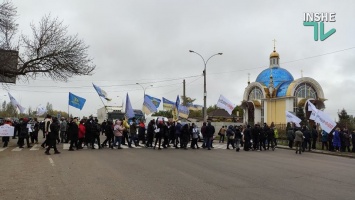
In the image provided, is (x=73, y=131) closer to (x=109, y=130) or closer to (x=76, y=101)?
(x=109, y=130)

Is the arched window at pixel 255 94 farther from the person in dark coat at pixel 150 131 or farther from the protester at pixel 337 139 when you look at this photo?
the person in dark coat at pixel 150 131

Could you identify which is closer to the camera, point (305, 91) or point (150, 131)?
point (150, 131)

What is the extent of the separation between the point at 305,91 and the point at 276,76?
5.76 metres

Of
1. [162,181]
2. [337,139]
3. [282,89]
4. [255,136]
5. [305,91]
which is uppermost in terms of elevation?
[282,89]

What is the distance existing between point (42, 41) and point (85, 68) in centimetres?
327

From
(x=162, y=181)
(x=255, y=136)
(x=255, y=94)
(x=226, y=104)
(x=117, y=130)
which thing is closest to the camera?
(x=162, y=181)

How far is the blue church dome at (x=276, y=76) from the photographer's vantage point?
5612cm

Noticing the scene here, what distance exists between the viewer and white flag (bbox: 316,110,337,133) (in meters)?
21.6

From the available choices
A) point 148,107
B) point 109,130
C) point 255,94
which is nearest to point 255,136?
point 109,130

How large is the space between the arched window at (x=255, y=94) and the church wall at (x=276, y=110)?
228cm

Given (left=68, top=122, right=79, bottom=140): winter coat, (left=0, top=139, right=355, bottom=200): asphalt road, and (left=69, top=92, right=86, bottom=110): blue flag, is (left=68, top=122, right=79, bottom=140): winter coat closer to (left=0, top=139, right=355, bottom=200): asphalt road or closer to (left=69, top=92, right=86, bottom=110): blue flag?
(left=0, top=139, right=355, bottom=200): asphalt road

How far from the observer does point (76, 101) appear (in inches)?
1124

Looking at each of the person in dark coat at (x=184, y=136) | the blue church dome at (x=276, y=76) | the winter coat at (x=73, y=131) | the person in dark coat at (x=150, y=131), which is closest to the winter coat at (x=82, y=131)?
the winter coat at (x=73, y=131)

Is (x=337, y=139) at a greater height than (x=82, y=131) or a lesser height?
lesser
